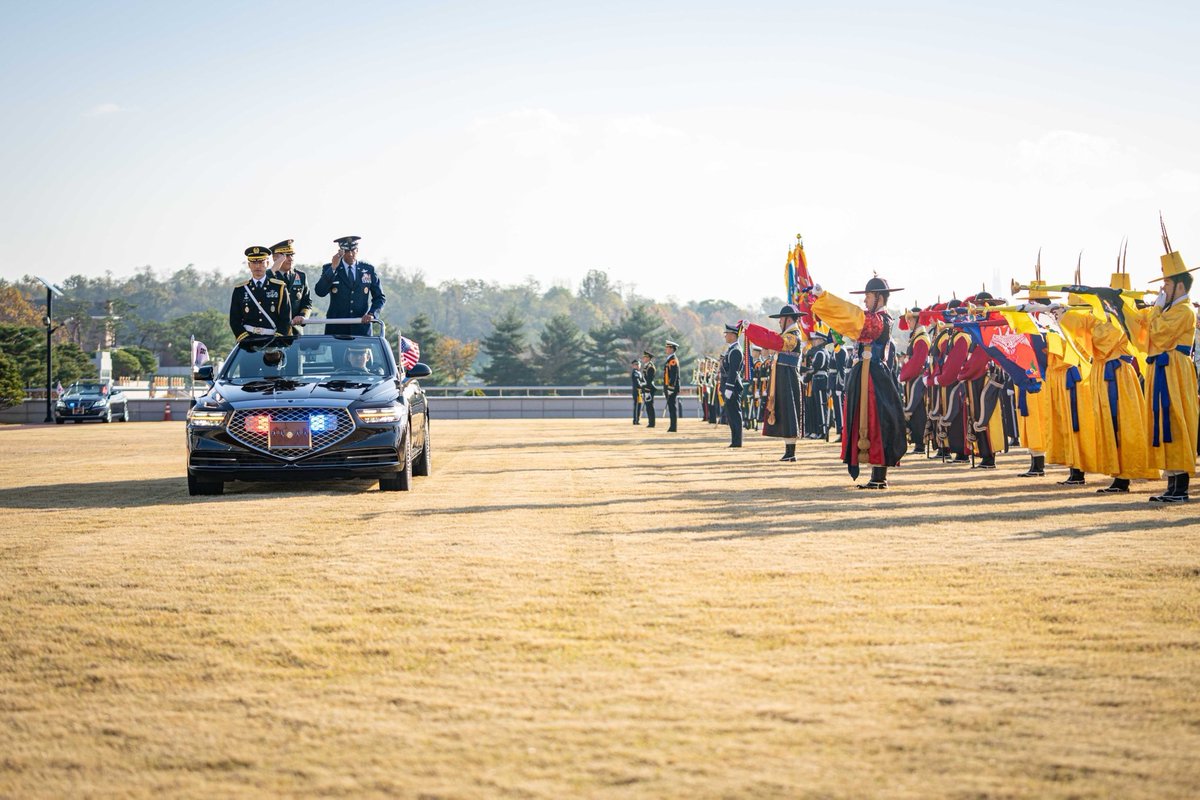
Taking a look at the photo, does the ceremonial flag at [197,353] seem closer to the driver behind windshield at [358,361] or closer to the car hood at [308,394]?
the driver behind windshield at [358,361]

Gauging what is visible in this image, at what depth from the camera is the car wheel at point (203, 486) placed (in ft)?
38.1

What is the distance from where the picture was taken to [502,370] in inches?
3103

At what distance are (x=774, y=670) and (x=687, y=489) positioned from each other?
8141 mm

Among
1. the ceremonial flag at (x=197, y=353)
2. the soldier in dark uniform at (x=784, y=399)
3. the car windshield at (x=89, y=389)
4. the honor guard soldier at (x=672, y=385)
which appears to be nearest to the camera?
the soldier in dark uniform at (x=784, y=399)

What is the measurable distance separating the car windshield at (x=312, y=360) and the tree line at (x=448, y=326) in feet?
47.1

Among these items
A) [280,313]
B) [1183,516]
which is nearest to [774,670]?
[1183,516]

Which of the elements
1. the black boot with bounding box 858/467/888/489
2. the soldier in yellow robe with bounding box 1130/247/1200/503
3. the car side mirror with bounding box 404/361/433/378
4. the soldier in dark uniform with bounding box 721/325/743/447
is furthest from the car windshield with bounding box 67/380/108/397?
the soldier in yellow robe with bounding box 1130/247/1200/503

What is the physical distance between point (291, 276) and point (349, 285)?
104 centimetres

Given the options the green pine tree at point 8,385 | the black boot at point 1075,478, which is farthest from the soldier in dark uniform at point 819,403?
the green pine tree at point 8,385

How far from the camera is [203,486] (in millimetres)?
11695

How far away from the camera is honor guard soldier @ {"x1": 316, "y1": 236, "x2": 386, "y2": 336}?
15.3 meters

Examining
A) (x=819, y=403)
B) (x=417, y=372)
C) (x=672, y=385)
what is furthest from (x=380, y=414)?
A: (x=672, y=385)

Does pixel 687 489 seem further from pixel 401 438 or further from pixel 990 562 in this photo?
pixel 990 562

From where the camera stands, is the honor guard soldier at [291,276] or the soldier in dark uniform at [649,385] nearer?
the honor guard soldier at [291,276]
